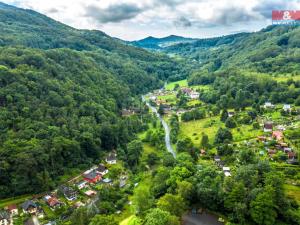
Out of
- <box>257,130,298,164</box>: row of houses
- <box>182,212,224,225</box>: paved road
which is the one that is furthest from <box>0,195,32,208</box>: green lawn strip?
<box>257,130,298,164</box>: row of houses

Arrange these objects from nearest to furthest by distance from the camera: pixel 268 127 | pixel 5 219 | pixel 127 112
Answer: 1. pixel 5 219
2. pixel 268 127
3. pixel 127 112

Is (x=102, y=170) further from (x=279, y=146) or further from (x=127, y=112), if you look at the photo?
(x=127, y=112)

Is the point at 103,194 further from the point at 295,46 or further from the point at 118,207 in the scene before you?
the point at 295,46

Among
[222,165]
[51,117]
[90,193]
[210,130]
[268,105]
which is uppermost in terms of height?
[51,117]

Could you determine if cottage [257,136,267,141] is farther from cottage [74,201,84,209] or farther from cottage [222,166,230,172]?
cottage [74,201,84,209]

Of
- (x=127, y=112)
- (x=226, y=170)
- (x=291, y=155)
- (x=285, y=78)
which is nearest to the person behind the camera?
(x=226, y=170)

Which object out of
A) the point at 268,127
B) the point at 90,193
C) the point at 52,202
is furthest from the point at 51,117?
the point at 268,127

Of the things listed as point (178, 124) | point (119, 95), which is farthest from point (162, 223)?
point (119, 95)
